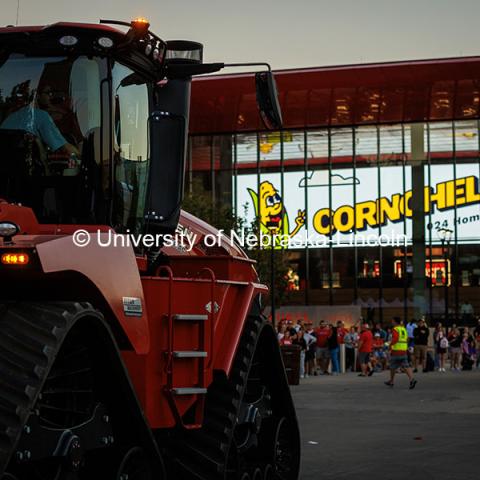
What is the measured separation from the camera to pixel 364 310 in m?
54.1

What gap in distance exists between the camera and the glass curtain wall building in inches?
2095

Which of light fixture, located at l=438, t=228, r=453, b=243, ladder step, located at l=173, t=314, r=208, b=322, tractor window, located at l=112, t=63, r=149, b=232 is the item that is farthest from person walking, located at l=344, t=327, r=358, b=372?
tractor window, located at l=112, t=63, r=149, b=232

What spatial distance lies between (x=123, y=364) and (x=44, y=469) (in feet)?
2.18

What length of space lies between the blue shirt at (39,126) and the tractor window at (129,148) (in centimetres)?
45

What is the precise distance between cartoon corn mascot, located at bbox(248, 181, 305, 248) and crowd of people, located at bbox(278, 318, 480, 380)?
13809 millimetres

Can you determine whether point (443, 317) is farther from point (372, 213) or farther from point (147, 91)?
point (147, 91)

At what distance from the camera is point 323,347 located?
114ft

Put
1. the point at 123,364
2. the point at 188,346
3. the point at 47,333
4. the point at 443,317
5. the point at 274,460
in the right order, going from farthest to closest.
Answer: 1. the point at 443,317
2. the point at 274,460
3. the point at 188,346
4. the point at 123,364
5. the point at 47,333

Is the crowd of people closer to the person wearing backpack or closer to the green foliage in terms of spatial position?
the person wearing backpack

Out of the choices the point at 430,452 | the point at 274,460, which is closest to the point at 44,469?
the point at 274,460

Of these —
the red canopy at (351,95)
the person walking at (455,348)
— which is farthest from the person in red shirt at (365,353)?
the red canopy at (351,95)

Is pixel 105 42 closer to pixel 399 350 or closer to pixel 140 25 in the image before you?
pixel 140 25

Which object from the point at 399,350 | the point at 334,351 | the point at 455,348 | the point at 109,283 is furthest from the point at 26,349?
the point at 455,348

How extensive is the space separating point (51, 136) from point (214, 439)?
88.8 inches
